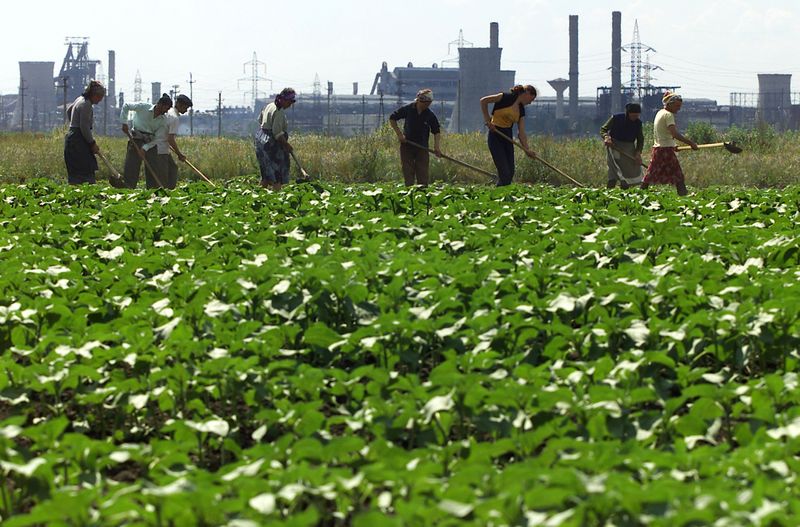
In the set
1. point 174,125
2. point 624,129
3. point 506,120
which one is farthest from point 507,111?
point 174,125

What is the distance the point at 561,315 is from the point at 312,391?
149cm

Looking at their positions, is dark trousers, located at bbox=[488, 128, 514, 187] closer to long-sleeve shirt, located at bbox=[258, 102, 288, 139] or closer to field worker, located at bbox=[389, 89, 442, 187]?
field worker, located at bbox=[389, 89, 442, 187]

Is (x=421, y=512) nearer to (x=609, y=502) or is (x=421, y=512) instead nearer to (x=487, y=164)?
(x=609, y=502)

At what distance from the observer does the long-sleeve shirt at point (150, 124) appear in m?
13.1

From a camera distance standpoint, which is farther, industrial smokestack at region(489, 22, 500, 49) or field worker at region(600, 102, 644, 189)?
industrial smokestack at region(489, 22, 500, 49)

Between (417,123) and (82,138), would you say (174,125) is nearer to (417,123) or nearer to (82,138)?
(82,138)

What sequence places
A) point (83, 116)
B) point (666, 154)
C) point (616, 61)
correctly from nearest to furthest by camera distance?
point (83, 116), point (666, 154), point (616, 61)

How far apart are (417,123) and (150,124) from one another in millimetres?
2786

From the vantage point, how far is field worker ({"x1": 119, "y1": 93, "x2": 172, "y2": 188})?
1307cm

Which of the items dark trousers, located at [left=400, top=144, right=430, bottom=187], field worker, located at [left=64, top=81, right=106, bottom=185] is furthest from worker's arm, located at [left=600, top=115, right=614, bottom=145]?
field worker, located at [left=64, top=81, right=106, bottom=185]

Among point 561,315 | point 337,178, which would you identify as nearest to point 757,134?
point 337,178

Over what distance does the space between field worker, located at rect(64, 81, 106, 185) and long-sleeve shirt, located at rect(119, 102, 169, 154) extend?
394 millimetres

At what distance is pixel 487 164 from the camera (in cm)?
2009

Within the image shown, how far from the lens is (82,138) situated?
12977 millimetres
